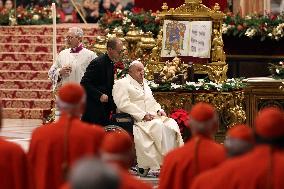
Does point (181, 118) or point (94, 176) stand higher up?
point (94, 176)

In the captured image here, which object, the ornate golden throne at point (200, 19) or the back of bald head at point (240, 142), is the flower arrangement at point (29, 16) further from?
the back of bald head at point (240, 142)

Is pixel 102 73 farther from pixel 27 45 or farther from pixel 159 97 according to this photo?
pixel 27 45

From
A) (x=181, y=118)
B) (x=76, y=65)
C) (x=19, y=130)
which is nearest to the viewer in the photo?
(x=181, y=118)

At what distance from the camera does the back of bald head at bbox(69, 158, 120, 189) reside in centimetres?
504

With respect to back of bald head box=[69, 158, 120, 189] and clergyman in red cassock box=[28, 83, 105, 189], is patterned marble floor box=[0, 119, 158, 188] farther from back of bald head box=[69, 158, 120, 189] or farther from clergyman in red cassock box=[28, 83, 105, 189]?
back of bald head box=[69, 158, 120, 189]

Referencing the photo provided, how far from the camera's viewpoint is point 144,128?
49.9 ft

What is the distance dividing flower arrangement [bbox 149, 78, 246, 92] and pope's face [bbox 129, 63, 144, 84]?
1.33m

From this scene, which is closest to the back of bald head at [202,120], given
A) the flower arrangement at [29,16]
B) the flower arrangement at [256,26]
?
the flower arrangement at [256,26]

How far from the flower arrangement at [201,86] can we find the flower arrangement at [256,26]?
14.0 feet

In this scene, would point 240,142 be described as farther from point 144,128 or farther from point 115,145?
point 144,128

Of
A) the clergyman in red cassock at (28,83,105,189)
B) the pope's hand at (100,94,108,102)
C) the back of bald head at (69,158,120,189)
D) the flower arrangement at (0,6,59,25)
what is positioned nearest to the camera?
the back of bald head at (69,158,120,189)

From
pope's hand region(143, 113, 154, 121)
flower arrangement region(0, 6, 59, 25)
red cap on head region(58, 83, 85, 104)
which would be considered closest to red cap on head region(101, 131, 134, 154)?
red cap on head region(58, 83, 85, 104)

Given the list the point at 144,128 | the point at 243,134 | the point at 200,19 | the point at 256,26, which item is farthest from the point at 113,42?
the point at 243,134

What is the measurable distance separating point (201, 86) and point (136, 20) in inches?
226
